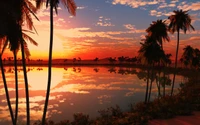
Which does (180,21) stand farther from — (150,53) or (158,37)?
(150,53)

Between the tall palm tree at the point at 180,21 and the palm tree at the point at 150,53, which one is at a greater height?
the tall palm tree at the point at 180,21

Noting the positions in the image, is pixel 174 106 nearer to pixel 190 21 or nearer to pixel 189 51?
pixel 190 21

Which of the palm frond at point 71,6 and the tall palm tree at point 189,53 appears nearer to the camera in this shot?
the palm frond at point 71,6

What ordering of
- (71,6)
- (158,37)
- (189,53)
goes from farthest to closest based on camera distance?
(189,53)
(158,37)
(71,6)

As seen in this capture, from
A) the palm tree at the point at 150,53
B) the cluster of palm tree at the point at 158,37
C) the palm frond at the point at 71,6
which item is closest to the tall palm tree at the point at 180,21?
the cluster of palm tree at the point at 158,37

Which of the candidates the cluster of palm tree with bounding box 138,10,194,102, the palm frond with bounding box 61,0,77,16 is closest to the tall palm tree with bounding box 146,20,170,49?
the cluster of palm tree with bounding box 138,10,194,102

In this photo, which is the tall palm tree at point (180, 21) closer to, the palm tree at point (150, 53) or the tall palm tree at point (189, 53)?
the palm tree at point (150, 53)

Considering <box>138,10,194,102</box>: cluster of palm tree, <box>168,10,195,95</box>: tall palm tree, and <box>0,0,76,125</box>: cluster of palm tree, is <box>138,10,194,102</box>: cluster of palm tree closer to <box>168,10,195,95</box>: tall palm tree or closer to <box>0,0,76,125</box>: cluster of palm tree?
<box>168,10,195,95</box>: tall palm tree

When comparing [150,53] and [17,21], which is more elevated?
[17,21]

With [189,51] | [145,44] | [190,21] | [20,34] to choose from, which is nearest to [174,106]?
[145,44]

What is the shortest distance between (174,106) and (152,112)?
3.67m

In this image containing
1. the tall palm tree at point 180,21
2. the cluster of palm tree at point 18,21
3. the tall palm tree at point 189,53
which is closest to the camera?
the cluster of palm tree at point 18,21

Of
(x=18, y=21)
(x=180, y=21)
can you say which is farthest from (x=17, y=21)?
(x=180, y=21)

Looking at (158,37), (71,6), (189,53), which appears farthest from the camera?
(189,53)
